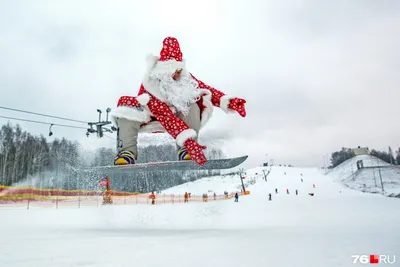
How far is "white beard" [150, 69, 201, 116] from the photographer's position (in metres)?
2.76

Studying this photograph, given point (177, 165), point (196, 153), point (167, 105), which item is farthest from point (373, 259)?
point (167, 105)

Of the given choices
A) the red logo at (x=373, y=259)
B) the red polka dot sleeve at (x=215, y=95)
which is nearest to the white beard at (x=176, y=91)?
the red polka dot sleeve at (x=215, y=95)

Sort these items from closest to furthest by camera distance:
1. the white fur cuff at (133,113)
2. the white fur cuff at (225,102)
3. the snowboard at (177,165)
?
the snowboard at (177,165) → the white fur cuff at (133,113) → the white fur cuff at (225,102)

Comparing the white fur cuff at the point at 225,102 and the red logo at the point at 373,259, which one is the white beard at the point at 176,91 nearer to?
the white fur cuff at the point at 225,102

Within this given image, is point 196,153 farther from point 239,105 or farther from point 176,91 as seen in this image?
point 239,105

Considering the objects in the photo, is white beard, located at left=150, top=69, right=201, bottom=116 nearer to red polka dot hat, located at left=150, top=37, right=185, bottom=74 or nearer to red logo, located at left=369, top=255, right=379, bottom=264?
red polka dot hat, located at left=150, top=37, right=185, bottom=74

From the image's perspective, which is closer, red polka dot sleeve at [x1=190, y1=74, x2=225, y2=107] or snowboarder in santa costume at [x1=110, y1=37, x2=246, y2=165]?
snowboarder in santa costume at [x1=110, y1=37, x2=246, y2=165]

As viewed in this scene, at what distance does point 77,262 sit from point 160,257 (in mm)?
457

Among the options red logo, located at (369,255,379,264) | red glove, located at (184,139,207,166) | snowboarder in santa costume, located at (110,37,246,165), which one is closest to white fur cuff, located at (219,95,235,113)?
snowboarder in santa costume, located at (110,37,246,165)

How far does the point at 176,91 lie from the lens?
9.07ft

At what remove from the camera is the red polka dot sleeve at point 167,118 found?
8.58ft

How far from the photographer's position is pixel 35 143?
1956cm

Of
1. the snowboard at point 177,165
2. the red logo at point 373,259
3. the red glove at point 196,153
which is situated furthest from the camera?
the snowboard at point 177,165

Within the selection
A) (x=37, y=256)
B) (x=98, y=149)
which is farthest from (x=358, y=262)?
(x=98, y=149)
